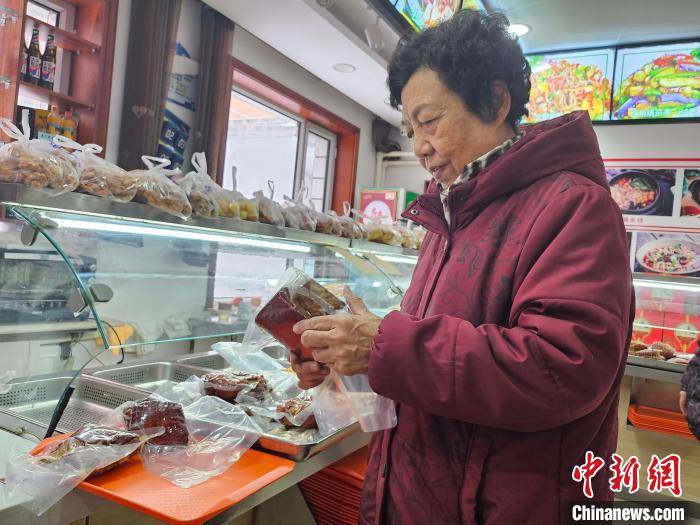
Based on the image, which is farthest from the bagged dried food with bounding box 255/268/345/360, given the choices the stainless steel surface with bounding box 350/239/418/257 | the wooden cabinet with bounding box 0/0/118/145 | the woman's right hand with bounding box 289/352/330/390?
the wooden cabinet with bounding box 0/0/118/145

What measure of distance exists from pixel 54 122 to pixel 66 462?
2.71m

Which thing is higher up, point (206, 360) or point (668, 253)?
point (668, 253)

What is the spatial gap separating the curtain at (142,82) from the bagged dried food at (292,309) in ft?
8.96

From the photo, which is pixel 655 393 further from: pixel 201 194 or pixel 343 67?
pixel 343 67

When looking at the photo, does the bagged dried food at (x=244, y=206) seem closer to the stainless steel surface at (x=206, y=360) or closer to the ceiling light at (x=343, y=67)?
the stainless steel surface at (x=206, y=360)

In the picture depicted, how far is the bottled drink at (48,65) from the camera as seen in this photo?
129 inches

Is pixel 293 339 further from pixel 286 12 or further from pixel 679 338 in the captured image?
pixel 286 12

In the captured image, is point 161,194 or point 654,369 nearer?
point 161,194

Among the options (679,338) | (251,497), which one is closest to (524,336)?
(251,497)

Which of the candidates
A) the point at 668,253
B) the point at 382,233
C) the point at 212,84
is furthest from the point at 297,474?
the point at 668,253

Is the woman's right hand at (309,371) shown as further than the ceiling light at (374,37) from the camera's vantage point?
No

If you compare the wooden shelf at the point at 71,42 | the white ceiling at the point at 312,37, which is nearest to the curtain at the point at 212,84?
the white ceiling at the point at 312,37

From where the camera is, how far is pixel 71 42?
340 centimetres

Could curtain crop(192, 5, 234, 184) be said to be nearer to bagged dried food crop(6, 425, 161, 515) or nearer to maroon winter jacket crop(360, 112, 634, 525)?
bagged dried food crop(6, 425, 161, 515)
